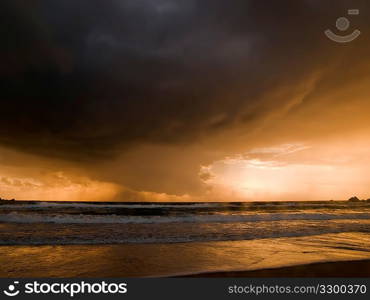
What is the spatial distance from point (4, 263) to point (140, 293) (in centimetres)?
567

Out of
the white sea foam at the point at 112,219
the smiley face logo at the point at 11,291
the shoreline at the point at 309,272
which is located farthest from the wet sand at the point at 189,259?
the white sea foam at the point at 112,219

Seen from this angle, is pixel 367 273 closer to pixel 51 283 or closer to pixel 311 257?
pixel 311 257

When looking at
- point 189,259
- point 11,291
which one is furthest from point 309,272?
point 11,291

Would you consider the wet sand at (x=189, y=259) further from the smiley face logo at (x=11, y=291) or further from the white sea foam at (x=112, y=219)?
the white sea foam at (x=112, y=219)

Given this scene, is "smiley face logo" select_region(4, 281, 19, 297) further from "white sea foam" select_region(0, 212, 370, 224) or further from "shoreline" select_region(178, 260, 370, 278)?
"white sea foam" select_region(0, 212, 370, 224)

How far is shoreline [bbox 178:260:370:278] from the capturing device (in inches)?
322

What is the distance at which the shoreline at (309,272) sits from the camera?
8180mm

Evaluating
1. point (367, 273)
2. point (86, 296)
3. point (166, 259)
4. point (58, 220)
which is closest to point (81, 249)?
point (166, 259)

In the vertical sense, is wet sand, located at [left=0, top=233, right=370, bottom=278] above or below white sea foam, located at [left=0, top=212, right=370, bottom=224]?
above

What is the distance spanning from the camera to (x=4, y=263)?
950 centimetres

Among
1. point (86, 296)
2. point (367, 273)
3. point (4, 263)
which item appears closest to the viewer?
point (86, 296)

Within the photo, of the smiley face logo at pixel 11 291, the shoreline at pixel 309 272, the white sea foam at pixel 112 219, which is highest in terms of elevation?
the smiley face logo at pixel 11 291

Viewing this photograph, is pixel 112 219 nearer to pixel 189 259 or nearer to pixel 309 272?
pixel 189 259

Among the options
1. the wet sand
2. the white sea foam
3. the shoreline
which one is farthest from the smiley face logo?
the white sea foam
